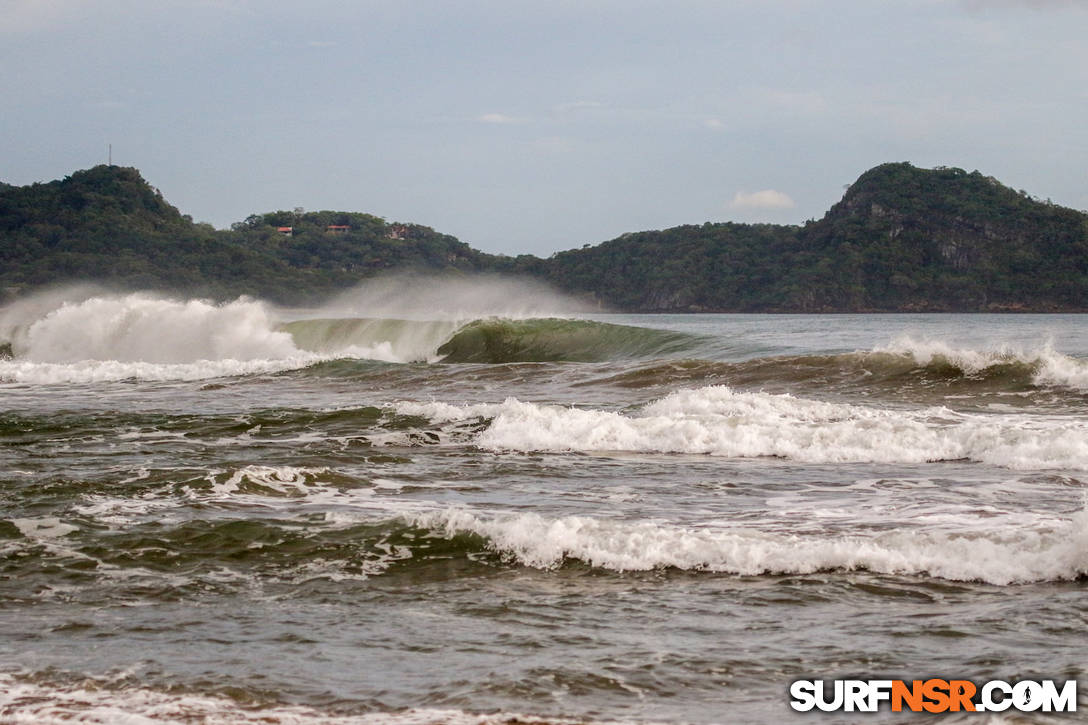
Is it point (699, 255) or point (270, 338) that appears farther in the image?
point (699, 255)

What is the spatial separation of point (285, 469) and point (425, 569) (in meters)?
3.51

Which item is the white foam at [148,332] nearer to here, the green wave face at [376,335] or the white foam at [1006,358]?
the green wave face at [376,335]

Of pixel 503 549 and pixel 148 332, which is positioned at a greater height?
pixel 148 332

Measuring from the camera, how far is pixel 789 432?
40.6 feet

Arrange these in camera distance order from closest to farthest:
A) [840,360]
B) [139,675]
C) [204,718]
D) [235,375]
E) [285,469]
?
[204,718], [139,675], [285,469], [840,360], [235,375]

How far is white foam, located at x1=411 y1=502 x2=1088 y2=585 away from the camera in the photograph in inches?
257

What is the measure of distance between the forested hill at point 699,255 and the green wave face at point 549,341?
68.2m

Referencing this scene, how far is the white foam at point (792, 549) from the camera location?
6.53 metres

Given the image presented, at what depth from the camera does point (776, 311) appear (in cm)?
10106

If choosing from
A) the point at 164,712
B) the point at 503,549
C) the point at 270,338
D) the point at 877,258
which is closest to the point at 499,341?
the point at 270,338

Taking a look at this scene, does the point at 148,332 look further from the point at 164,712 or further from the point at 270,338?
the point at 164,712

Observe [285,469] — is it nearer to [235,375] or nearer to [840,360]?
[840,360]

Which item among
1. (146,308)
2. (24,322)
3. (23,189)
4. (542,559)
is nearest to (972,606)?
(542,559)

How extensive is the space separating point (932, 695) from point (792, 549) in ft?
7.94
